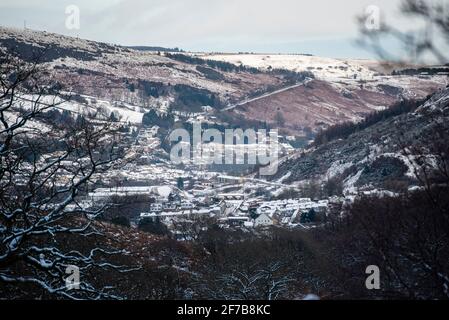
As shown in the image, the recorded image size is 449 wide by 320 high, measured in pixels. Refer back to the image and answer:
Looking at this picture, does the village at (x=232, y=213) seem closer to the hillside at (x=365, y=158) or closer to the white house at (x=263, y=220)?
the white house at (x=263, y=220)

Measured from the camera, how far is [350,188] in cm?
7981

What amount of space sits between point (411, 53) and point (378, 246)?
2.95 meters

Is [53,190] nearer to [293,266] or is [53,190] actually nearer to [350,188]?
[293,266]

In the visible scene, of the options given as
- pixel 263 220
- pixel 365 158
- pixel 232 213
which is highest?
pixel 365 158

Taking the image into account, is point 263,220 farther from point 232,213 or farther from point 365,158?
point 365,158

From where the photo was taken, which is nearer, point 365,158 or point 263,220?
point 263,220

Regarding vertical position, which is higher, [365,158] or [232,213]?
[365,158]

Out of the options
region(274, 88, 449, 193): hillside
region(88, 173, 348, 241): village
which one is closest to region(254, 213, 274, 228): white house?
region(88, 173, 348, 241): village

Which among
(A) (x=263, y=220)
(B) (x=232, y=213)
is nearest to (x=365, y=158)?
(B) (x=232, y=213)

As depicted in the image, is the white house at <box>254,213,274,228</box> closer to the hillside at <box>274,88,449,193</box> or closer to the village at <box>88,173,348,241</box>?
the village at <box>88,173,348,241</box>

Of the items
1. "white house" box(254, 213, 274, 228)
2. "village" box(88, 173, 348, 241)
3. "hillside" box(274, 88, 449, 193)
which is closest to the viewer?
"village" box(88, 173, 348, 241)

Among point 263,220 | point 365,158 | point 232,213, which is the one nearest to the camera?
point 263,220

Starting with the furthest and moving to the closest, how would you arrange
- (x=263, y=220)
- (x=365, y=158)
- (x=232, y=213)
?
1. (x=365, y=158)
2. (x=232, y=213)
3. (x=263, y=220)
